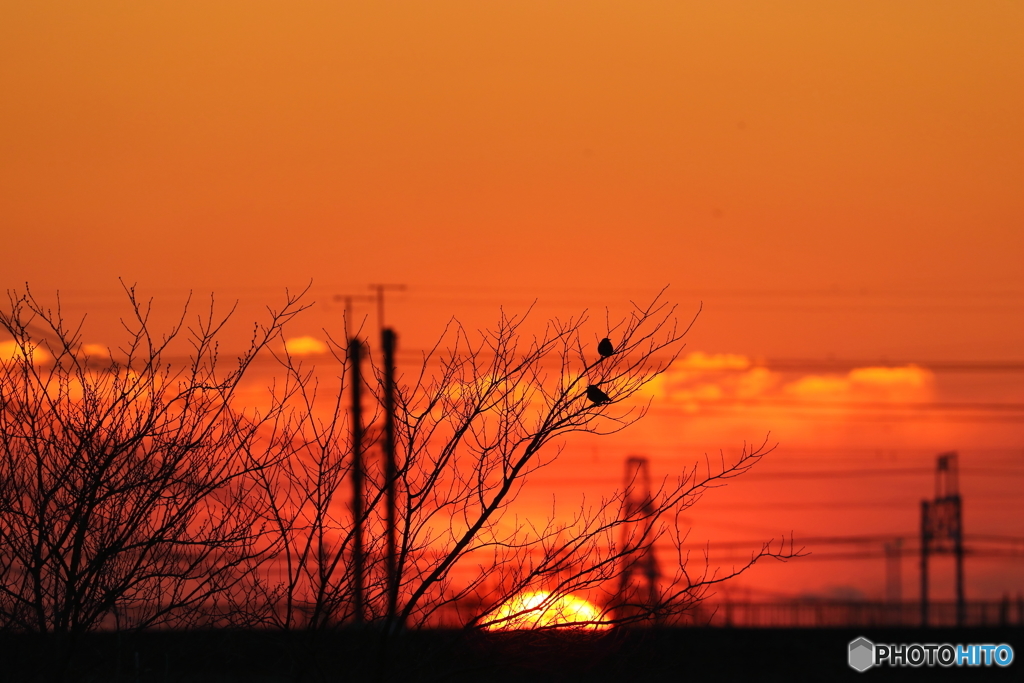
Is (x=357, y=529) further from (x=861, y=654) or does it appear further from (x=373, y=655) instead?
(x=861, y=654)

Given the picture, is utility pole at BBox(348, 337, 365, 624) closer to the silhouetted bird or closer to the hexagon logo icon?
the silhouetted bird

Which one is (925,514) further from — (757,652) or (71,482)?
(71,482)

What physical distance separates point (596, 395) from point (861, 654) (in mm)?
13238

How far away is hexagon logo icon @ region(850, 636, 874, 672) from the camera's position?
61.6 ft

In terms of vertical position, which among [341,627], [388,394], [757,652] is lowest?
[757,652]

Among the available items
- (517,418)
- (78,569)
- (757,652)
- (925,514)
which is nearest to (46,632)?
(78,569)

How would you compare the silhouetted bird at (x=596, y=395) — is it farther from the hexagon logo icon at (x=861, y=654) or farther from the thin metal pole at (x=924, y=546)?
the thin metal pole at (x=924, y=546)

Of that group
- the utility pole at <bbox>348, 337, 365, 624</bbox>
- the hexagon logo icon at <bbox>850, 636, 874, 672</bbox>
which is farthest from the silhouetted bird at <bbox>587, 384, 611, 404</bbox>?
the hexagon logo icon at <bbox>850, 636, 874, 672</bbox>

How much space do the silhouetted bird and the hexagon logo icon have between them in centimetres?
1287

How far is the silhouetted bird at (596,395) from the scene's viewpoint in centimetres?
798

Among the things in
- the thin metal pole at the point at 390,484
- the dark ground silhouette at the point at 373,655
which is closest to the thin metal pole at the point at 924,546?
the dark ground silhouette at the point at 373,655

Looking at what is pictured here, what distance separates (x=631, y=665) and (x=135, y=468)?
4322 millimetres

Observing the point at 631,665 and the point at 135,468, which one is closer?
the point at 135,468

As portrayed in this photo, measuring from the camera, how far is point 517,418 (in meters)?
8.27
